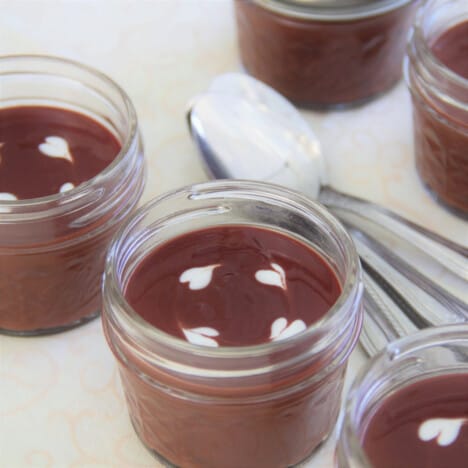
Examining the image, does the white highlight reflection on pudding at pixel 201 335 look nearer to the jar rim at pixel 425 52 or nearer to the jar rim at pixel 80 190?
the jar rim at pixel 80 190

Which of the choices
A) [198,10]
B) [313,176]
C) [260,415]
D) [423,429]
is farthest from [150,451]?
[198,10]

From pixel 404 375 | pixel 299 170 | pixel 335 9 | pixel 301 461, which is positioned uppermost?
pixel 335 9

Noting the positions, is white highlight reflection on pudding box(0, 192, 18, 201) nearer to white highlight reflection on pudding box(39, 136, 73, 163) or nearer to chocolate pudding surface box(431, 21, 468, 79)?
white highlight reflection on pudding box(39, 136, 73, 163)

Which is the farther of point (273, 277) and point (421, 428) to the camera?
point (273, 277)

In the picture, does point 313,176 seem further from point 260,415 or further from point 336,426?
point 260,415

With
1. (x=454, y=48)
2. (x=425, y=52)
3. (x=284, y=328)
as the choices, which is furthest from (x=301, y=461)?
(x=454, y=48)

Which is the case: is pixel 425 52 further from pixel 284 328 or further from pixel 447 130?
pixel 284 328

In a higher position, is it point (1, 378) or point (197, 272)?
point (197, 272)

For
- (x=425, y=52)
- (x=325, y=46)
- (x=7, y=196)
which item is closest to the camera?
(x=7, y=196)
